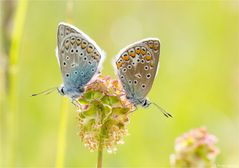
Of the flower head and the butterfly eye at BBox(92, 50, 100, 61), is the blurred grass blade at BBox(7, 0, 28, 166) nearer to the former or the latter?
the butterfly eye at BBox(92, 50, 100, 61)

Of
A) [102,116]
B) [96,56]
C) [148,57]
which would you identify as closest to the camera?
[102,116]

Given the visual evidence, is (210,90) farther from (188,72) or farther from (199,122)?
(199,122)

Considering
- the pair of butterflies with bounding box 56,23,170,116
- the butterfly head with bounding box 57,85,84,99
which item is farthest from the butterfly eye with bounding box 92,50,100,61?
the butterfly head with bounding box 57,85,84,99

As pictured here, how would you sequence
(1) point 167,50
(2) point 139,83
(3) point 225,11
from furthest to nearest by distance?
(3) point 225,11 → (1) point 167,50 → (2) point 139,83

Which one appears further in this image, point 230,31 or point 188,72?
point 230,31

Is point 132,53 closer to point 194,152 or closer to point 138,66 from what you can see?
point 138,66

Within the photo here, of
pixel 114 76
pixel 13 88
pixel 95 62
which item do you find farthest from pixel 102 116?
pixel 114 76

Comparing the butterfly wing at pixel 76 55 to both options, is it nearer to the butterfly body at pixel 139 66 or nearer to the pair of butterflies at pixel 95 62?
the pair of butterflies at pixel 95 62

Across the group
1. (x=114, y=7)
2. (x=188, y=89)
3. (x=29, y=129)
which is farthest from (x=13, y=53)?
(x=114, y=7)
